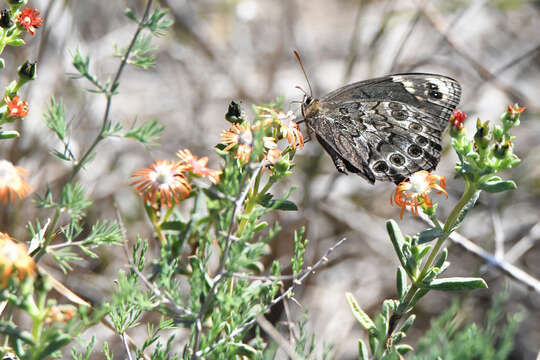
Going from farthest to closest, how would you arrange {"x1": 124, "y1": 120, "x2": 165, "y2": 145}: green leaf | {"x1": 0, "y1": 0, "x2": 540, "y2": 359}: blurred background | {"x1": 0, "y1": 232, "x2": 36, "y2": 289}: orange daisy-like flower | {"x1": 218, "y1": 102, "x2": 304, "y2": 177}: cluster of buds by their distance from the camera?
{"x1": 0, "y1": 0, "x2": 540, "y2": 359}: blurred background, {"x1": 218, "y1": 102, "x2": 304, "y2": 177}: cluster of buds, {"x1": 124, "y1": 120, "x2": 165, "y2": 145}: green leaf, {"x1": 0, "y1": 232, "x2": 36, "y2": 289}: orange daisy-like flower

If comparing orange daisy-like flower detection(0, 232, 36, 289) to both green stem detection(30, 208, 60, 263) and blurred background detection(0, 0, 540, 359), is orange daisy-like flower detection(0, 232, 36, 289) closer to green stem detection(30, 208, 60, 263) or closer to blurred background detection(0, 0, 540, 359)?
green stem detection(30, 208, 60, 263)

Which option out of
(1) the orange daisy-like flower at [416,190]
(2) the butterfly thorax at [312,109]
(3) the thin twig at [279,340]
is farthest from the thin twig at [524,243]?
(3) the thin twig at [279,340]

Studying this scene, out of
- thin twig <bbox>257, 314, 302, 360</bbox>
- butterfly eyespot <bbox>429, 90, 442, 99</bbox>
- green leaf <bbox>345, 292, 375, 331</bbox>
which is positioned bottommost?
green leaf <bbox>345, 292, 375, 331</bbox>

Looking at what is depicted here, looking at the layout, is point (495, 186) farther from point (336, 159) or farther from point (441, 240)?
point (336, 159)

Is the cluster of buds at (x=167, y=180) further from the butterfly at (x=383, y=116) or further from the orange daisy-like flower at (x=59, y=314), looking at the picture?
the butterfly at (x=383, y=116)

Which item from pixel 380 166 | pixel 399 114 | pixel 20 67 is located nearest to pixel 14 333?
pixel 20 67

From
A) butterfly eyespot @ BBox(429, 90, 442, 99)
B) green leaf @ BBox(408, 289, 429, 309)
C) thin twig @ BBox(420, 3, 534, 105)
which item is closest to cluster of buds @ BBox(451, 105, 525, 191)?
green leaf @ BBox(408, 289, 429, 309)
